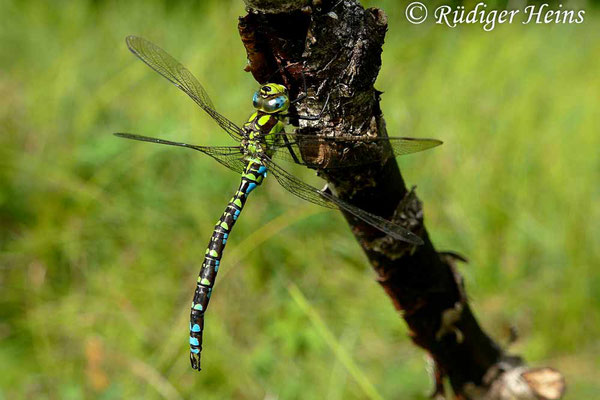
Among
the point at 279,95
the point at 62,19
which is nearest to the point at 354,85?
the point at 279,95

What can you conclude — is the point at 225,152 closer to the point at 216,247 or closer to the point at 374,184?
the point at 216,247

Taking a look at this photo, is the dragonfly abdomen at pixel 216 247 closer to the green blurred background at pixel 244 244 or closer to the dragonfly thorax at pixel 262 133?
the dragonfly thorax at pixel 262 133

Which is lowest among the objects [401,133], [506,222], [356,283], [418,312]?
[356,283]

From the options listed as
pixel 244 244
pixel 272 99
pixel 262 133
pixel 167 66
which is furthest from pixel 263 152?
pixel 244 244

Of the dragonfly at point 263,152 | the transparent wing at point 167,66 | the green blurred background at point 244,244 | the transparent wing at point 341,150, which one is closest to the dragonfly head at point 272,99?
the dragonfly at point 263,152

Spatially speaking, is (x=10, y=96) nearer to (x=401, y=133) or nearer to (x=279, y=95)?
(x=401, y=133)

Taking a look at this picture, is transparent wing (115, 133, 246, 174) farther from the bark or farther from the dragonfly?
the bark
